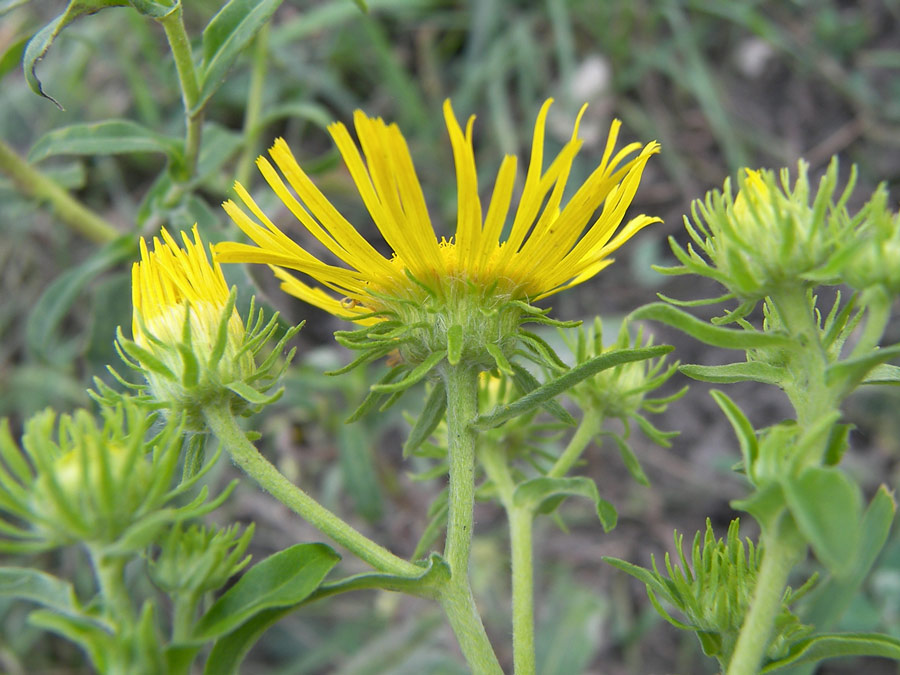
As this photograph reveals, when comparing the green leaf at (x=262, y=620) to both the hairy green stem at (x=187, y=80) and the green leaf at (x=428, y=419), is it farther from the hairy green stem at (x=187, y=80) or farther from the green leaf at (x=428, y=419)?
the hairy green stem at (x=187, y=80)

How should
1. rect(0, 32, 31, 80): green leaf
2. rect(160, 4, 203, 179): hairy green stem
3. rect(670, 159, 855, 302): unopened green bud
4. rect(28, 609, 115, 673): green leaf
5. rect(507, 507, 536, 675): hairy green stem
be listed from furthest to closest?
1. rect(0, 32, 31, 80): green leaf
2. rect(160, 4, 203, 179): hairy green stem
3. rect(507, 507, 536, 675): hairy green stem
4. rect(670, 159, 855, 302): unopened green bud
5. rect(28, 609, 115, 673): green leaf

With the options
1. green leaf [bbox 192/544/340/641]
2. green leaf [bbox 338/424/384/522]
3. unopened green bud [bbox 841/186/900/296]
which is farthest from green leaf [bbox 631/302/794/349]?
green leaf [bbox 338/424/384/522]

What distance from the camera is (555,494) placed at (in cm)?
149

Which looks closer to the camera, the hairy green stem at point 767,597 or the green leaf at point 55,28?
the hairy green stem at point 767,597

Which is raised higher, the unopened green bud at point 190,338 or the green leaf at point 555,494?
the unopened green bud at point 190,338

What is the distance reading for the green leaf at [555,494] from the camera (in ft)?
4.56

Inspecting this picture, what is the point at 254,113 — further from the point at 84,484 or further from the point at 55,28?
the point at 84,484

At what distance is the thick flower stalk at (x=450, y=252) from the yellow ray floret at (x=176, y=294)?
3.5 inches

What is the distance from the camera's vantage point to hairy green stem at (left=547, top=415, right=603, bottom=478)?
5.14 ft

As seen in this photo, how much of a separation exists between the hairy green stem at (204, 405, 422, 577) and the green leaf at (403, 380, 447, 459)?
0.70 ft

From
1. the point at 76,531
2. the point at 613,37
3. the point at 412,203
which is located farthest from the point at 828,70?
the point at 76,531

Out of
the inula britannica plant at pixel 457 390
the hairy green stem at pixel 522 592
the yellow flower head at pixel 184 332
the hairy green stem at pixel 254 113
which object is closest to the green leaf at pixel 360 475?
the hairy green stem at pixel 254 113

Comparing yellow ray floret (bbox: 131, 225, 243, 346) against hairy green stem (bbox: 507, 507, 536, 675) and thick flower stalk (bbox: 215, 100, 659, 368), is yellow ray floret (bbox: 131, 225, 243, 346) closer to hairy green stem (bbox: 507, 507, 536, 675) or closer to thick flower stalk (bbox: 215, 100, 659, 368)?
thick flower stalk (bbox: 215, 100, 659, 368)

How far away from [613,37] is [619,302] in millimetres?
1326
